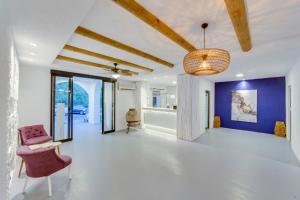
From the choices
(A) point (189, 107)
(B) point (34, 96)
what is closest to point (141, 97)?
(A) point (189, 107)

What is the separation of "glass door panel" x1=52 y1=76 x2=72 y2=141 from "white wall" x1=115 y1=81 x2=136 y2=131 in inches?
84.1

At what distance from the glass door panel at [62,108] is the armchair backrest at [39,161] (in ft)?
9.72

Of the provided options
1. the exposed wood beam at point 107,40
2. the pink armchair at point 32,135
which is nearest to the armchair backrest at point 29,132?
the pink armchair at point 32,135

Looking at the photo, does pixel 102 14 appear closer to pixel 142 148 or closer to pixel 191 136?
pixel 142 148

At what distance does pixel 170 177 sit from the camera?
2.72 m

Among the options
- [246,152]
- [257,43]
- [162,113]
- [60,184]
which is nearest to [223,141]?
[246,152]

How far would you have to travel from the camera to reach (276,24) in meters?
1.98

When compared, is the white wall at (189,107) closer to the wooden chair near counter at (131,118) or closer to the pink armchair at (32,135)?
the wooden chair near counter at (131,118)

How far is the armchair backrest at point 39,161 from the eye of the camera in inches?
82.2

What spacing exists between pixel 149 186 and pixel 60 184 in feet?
5.07

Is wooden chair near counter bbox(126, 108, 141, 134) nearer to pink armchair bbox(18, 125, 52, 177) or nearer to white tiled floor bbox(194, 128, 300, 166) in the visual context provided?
white tiled floor bbox(194, 128, 300, 166)

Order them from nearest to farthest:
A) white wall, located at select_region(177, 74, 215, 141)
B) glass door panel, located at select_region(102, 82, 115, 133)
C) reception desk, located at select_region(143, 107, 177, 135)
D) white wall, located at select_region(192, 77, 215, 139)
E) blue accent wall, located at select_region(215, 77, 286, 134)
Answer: white wall, located at select_region(177, 74, 215, 141) → white wall, located at select_region(192, 77, 215, 139) → blue accent wall, located at select_region(215, 77, 286, 134) → reception desk, located at select_region(143, 107, 177, 135) → glass door panel, located at select_region(102, 82, 115, 133)

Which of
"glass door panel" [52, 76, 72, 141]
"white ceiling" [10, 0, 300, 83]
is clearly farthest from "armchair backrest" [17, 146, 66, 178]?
"glass door panel" [52, 76, 72, 141]

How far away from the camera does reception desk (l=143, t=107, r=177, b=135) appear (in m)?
6.22
